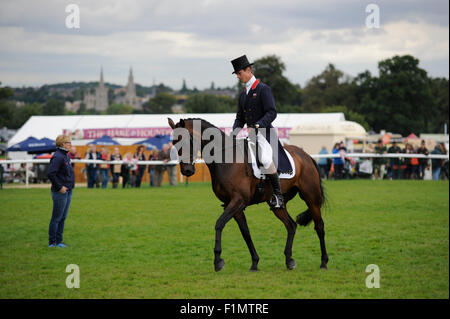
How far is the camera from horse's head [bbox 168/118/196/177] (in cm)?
841

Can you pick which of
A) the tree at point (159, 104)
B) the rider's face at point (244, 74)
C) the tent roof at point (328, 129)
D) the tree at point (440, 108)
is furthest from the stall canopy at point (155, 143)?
the tree at point (159, 104)

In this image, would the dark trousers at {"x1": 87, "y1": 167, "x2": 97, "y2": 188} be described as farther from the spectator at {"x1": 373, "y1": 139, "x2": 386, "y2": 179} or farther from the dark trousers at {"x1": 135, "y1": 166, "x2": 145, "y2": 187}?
the spectator at {"x1": 373, "y1": 139, "x2": 386, "y2": 179}

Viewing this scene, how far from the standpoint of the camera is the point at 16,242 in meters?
12.0

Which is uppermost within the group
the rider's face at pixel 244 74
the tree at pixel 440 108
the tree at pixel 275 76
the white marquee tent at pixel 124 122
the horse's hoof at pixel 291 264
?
the tree at pixel 275 76

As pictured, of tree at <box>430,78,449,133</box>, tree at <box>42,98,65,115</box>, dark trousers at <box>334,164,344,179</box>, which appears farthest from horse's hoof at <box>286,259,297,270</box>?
tree at <box>42,98,65,115</box>

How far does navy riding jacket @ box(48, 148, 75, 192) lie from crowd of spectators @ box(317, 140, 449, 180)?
2063 centimetres

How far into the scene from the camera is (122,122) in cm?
4844

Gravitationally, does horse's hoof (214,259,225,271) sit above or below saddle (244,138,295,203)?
below

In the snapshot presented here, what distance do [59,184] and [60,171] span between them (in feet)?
0.89

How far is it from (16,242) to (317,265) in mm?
6167

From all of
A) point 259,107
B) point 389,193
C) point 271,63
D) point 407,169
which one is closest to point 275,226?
point 259,107

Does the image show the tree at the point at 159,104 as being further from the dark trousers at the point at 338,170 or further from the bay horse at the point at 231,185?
the bay horse at the point at 231,185

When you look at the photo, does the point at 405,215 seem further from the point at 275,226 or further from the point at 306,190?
the point at 306,190

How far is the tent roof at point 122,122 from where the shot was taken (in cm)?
4575
